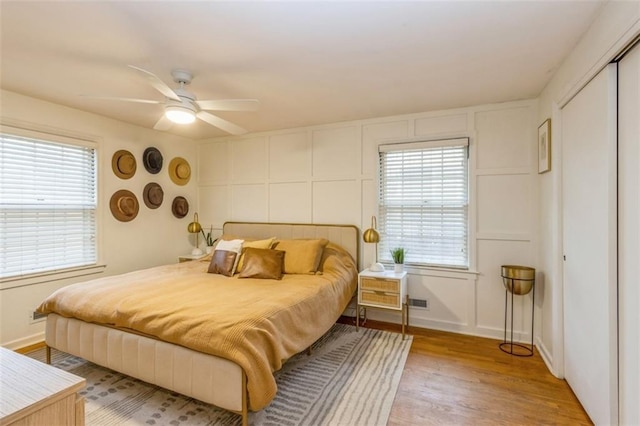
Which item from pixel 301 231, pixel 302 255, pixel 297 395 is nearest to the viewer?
pixel 297 395

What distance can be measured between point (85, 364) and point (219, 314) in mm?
1646

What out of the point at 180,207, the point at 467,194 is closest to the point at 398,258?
the point at 467,194

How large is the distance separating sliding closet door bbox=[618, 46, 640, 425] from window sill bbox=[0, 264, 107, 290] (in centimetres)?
471

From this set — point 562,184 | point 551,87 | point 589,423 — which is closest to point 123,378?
point 589,423

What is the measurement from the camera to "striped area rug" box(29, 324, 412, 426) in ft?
6.54

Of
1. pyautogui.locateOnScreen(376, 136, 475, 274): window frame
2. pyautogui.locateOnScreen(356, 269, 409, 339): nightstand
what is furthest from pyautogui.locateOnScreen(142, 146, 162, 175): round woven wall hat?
pyautogui.locateOnScreen(356, 269, 409, 339): nightstand

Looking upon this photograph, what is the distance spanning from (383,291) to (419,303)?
66cm

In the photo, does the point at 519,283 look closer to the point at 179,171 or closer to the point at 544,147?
the point at 544,147

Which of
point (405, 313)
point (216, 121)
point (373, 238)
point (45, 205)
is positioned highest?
point (216, 121)

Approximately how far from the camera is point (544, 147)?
2.77m

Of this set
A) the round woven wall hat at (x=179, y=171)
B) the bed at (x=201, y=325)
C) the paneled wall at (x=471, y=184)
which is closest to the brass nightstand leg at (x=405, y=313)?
the paneled wall at (x=471, y=184)

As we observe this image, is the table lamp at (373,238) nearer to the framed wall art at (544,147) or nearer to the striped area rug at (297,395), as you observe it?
the striped area rug at (297,395)

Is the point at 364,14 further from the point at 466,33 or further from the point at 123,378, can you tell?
the point at 123,378

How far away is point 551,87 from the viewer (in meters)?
2.65
